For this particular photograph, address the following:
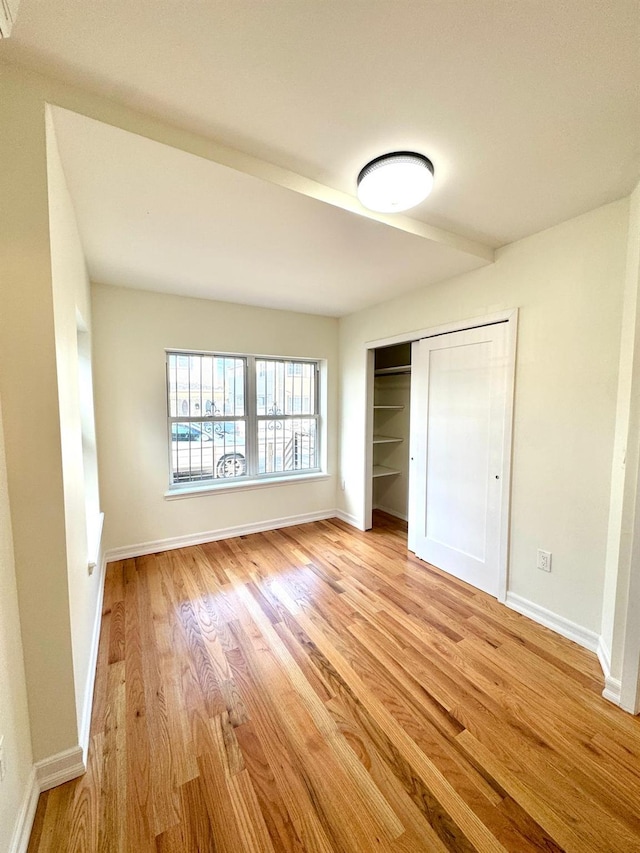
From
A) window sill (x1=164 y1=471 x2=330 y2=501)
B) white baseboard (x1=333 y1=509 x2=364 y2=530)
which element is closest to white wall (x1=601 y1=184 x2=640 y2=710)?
white baseboard (x1=333 y1=509 x2=364 y2=530)

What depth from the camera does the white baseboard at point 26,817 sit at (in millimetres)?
979

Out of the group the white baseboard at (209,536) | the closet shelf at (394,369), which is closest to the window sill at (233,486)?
the white baseboard at (209,536)

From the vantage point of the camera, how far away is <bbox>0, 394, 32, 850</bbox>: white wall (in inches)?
37.7

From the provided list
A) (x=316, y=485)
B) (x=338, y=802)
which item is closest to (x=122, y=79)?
(x=338, y=802)

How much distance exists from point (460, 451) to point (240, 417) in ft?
7.26

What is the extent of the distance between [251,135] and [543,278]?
1856 mm

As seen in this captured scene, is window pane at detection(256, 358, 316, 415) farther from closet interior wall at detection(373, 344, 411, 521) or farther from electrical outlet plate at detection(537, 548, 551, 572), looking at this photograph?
electrical outlet plate at detection(537, 548, 551, 572)

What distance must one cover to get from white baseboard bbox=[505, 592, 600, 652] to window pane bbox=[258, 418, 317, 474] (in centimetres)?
245

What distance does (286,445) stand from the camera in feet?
12.7

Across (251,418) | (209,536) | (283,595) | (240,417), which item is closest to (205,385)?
(240,417)

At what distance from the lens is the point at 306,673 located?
1699mm

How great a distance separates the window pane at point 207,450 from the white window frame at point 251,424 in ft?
0.13

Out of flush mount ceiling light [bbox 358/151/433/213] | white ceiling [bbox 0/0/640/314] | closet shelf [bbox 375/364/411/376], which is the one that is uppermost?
white ceiling [bbox 0/0/640/314]

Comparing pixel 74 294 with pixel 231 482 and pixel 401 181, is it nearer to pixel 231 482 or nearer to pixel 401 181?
pixel 401 181
